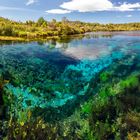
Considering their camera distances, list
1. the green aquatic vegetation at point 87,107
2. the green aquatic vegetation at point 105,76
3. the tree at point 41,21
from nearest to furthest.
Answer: the green aquatic vegetation at point 87,107
the green aquatic vegetation at point 105,76
the tree at point 41,21

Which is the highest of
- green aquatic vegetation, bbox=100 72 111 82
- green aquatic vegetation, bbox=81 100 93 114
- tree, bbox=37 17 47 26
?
tree, bbox=37 17 47 26

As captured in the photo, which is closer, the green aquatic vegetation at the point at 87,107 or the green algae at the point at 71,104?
the green algae at the point at 71,104

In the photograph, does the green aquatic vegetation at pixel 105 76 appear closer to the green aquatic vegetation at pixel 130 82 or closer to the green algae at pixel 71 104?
the green algae at pixel 71 104

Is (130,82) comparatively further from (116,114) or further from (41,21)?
(41,21)

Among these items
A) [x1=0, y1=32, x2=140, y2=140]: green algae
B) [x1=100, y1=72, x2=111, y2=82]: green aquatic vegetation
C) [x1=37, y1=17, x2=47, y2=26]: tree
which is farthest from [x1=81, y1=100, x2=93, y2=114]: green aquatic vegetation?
[x1=37, y1=17, x2=47, y2=26]: tree

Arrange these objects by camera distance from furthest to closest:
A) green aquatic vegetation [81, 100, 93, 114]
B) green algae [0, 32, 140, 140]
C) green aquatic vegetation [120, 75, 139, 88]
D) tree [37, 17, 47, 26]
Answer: tree [37, 17, 47, 26], green aquatic vegetation [120, 75, 139, 88], green aquatic vegetation [81, 100, 93, 114], green algae [0, 32, 140, 140]

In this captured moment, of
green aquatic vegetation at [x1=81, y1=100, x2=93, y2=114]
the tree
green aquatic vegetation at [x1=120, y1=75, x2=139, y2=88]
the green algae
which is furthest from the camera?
the tree

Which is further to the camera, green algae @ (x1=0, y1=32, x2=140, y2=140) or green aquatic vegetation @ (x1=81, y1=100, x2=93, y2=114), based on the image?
green aquatic vegetation @ (x1=81, y1=100, x2=93, y2=114)

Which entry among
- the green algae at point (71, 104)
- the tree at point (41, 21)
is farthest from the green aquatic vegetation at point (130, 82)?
the tree at point (41, 21)

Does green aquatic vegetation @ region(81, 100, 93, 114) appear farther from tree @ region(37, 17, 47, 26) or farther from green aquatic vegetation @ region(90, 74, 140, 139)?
tree @ region(37, 17, 47, 26)

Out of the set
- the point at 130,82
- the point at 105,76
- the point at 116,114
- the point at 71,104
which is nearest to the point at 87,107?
the point at 71,104

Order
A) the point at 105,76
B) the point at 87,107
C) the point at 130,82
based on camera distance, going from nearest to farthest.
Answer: the point at 87,107, the point at 130,82, the point at 105,76

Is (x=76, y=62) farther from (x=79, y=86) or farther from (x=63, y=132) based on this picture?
(x=63, y=132)

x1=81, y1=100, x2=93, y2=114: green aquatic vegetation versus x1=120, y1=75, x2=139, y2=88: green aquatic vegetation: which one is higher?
x1=120, y1=75, x2=139, y2=88: green aquatic vegetation
